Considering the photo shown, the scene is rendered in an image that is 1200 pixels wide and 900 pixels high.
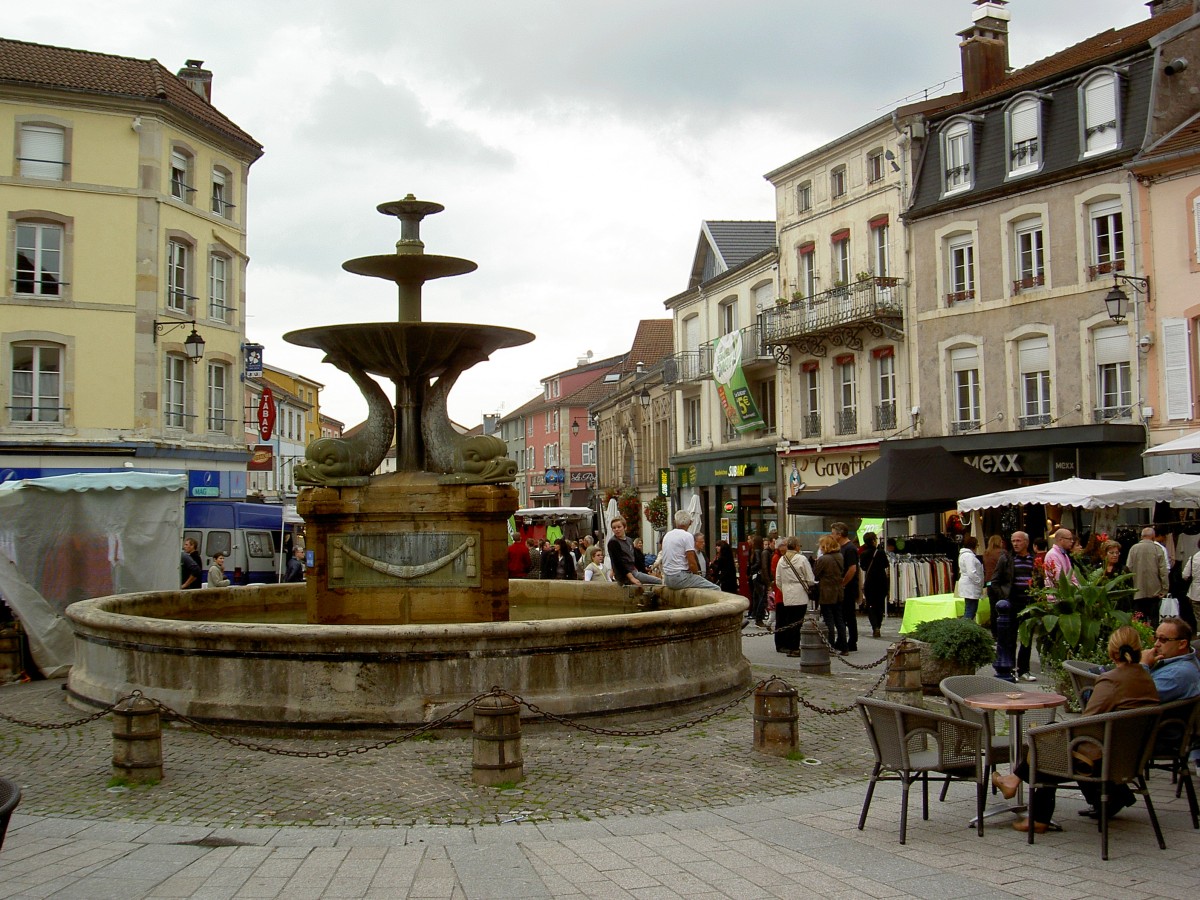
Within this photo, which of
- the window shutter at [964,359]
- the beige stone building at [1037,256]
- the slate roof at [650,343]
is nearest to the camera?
the beige stone building at [1037,256]

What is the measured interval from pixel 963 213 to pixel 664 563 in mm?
18701

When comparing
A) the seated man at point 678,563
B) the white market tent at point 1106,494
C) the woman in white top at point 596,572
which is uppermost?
the white market tent at point 1106,494

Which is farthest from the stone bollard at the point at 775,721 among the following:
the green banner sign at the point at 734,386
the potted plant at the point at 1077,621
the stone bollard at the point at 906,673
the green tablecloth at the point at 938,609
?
the green banner sign at the point at 734,386

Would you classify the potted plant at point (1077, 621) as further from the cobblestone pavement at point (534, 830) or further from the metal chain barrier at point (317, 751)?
the metal chain barrier at point (317, 751)

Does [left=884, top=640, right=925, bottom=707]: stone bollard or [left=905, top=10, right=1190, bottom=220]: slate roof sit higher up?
[left=905, top=10, right=1190, bottom=220]: slate roof

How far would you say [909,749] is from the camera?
22.6 ft

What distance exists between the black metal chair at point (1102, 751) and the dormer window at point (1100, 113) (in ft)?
71.2

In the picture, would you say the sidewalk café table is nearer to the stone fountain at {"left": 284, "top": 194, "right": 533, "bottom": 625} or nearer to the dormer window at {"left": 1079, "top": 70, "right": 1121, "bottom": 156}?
the stone fountain at {"left": 284, "top": 194, "right": 533, "bottom": 625}

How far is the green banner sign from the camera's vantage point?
A: 37.2m

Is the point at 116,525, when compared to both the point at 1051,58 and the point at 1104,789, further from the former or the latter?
the point at 1051,58

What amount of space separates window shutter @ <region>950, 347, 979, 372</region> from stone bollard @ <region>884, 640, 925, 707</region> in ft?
63.0

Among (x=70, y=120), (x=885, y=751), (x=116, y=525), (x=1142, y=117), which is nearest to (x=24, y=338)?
(x=70, y=120)

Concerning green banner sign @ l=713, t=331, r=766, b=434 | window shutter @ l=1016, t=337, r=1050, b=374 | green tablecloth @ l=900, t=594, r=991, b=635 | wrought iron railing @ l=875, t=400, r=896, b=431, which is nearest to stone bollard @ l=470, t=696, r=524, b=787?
green tablecloth @ l=900, t=594, r=991, b=635

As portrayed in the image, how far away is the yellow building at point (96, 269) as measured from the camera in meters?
30.2
